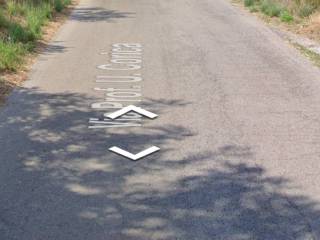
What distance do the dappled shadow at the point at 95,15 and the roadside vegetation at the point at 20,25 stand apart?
486mm

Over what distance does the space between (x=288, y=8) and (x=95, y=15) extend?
16.4 ft

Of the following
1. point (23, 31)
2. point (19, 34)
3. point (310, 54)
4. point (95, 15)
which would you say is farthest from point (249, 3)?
point (19, 34)

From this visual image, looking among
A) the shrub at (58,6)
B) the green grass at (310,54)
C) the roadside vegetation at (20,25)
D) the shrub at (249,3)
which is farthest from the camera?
the shrub at (249,3)

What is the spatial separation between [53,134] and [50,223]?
2039 millimetres

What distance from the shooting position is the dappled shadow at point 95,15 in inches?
572

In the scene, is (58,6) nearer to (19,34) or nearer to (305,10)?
(19,34)

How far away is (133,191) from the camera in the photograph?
16.2 ft

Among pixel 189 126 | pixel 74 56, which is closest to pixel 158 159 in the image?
pixel 189 126

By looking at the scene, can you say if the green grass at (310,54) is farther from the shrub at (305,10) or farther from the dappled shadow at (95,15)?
the dappled shadow at (95,15)

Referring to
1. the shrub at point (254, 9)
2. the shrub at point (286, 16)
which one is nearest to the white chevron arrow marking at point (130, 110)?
the shrub at point (286, 16)

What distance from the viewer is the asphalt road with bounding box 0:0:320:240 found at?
4434 mm

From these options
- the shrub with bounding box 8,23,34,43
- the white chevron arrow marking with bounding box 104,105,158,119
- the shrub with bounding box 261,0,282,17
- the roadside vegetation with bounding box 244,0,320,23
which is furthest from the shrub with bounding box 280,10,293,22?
the white chevron arrow marking with bounding box 104,105,158,119

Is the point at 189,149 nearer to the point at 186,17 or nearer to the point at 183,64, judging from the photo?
the point at 183,64

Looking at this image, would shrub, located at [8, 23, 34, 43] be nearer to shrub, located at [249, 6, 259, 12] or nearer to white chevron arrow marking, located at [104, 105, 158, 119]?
white chevron arrow marking, located at [104, 105, 158, 119]
